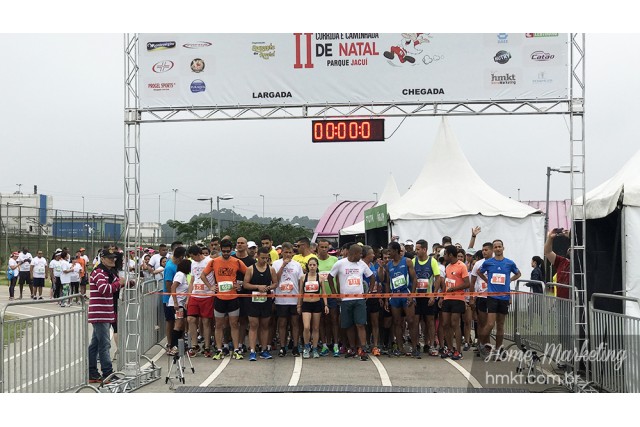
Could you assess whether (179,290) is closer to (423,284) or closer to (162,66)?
(162,66)

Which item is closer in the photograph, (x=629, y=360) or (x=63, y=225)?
(x=629, y=360)

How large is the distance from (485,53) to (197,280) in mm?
6435

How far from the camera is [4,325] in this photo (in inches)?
324

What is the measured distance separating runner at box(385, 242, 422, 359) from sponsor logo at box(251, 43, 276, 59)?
397 cm

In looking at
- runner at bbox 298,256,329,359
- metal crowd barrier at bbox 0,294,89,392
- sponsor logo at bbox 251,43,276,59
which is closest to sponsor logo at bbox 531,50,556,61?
sponsor logo at bbox 251,43,276,59

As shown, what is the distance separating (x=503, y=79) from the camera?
39.3ft

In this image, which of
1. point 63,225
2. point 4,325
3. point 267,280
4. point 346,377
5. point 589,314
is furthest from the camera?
point 63,225

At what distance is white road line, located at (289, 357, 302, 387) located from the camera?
10842mm

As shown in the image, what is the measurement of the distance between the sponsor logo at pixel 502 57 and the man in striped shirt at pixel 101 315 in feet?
22.2

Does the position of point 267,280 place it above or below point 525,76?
below

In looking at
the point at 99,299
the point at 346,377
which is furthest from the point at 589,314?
the point at 99,299

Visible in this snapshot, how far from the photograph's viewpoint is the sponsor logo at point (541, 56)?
38.5 ft

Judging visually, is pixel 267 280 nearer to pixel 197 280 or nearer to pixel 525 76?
pixel 197 280

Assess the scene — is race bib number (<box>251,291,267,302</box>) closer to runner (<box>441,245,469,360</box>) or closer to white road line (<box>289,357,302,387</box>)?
white road line (<box>289,357,302,387</box>)
